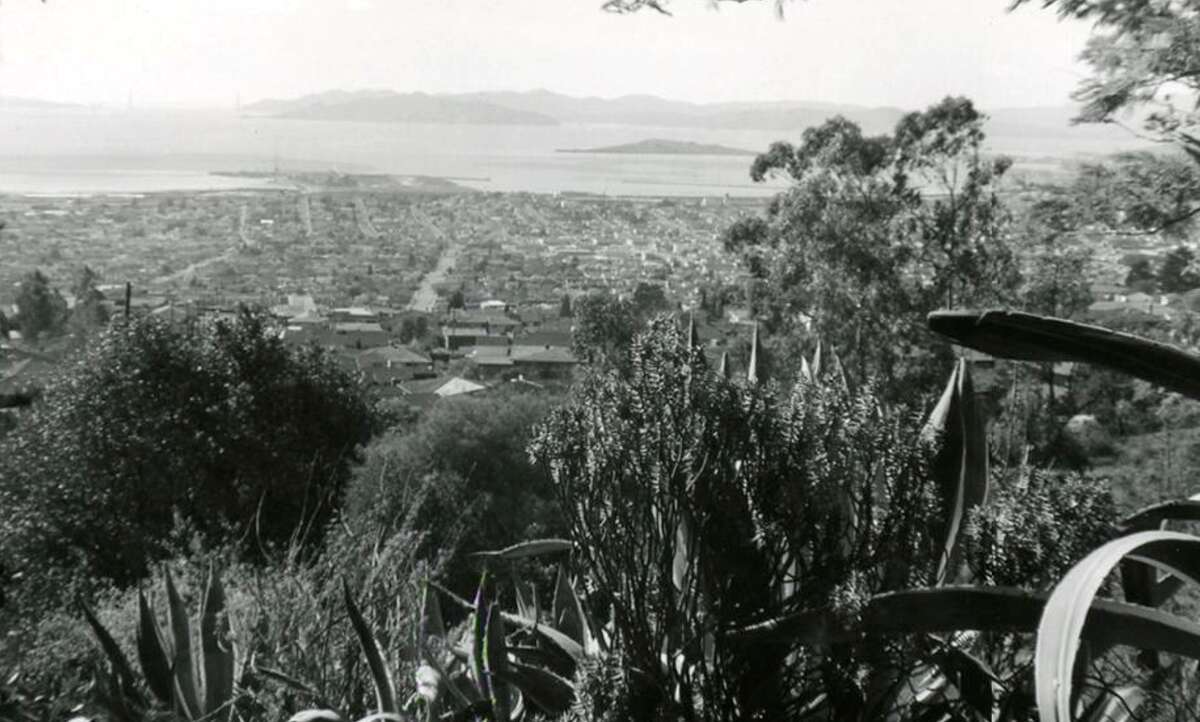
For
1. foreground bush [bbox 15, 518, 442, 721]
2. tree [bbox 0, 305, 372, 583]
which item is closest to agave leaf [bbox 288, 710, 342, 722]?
foreground bush [bbox 15, 518, 442, 721]

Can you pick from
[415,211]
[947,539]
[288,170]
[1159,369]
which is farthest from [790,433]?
[288,170]

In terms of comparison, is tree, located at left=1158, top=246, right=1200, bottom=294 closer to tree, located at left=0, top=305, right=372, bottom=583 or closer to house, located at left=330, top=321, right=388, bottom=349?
tree, located at left=0, top=305, right=372, bottom=583

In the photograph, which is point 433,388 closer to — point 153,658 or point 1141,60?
point 1141,60

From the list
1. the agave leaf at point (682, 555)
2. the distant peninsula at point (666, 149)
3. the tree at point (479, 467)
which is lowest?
the tree at point (479, 467)

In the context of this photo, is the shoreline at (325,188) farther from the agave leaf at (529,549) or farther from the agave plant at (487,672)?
the agave leaf at (529,549)

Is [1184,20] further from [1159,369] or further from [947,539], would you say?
[1159,369]

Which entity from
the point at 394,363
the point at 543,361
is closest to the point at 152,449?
the point at 543,361

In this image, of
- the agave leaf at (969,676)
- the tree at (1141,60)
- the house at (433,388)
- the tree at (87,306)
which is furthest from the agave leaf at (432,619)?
the tree at (87,306)
